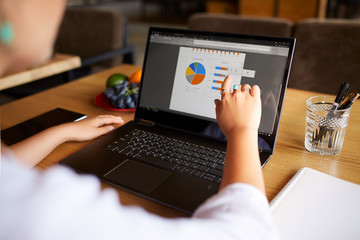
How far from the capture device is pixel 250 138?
592 mm

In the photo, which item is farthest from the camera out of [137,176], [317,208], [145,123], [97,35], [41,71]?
[97,35]

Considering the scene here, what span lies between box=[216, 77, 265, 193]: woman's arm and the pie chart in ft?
0.59

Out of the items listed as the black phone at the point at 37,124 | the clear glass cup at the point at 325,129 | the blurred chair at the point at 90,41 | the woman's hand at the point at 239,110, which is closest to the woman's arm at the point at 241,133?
the woman's hand at the point at 239,110

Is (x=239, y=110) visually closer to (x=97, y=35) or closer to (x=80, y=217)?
(x=80, y=217)

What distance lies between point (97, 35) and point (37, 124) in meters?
1.39

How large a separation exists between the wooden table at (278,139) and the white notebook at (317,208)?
35mm

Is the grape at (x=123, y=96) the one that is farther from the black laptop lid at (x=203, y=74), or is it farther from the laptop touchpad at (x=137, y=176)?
the laptop touchpad at (x=137, y=176)

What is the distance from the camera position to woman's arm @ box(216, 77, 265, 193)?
1.77 feet

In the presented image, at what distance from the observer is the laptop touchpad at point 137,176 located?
0.67 meters

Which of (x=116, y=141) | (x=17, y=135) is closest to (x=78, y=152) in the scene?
(x=116, y=141)

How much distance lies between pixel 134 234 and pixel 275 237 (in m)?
0.22

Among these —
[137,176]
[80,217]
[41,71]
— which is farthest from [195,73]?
[41,71]

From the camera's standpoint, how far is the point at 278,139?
872 millimetres

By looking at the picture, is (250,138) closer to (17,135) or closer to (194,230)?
(194,230)
